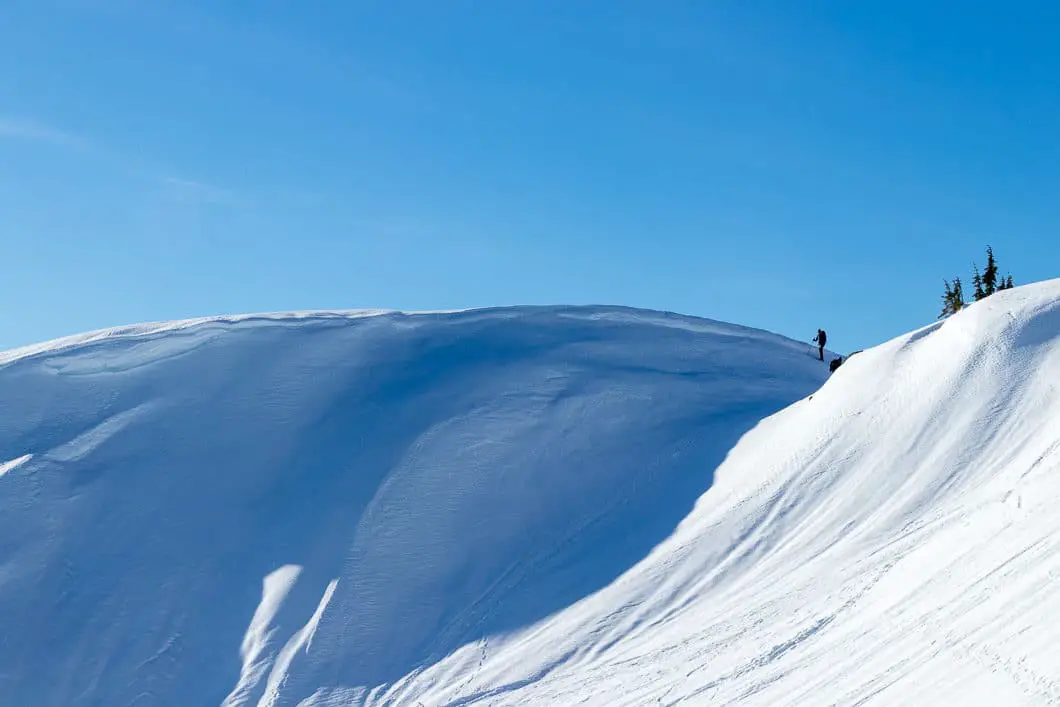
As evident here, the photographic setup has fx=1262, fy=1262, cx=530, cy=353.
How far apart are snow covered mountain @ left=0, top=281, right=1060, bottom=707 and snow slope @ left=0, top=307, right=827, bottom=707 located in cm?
5

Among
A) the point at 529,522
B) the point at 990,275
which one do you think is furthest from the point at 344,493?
the point at 990,275

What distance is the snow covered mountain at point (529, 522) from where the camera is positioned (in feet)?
48.1

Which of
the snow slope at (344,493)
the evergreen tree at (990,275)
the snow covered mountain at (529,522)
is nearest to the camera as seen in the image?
the snow covered mountain at (529,522)

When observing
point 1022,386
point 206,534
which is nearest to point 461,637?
point 206,534

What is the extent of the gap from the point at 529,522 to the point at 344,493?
3203mm

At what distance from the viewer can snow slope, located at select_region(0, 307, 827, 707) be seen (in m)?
17.2

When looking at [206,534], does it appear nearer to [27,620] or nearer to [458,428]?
[27,620]

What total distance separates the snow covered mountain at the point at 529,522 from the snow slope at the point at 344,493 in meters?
0.05

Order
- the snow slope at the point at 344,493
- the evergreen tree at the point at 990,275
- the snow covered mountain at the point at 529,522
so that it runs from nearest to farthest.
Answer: the snow covered mountain at the point at 529,522 → the snow slope at the point at 344,493 → the evergreen tree at the point at 990,275

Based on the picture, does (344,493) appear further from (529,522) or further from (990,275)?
(990,275)

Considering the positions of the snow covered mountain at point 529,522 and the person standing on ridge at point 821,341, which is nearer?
the snow covered mountain at point 529,522

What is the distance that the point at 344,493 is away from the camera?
20.5m

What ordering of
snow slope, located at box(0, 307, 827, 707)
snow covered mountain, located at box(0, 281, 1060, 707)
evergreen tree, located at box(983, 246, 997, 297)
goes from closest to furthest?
snow covered mountain, located at box(0, 281, 1060, 707) < snow slope, located at box(0, 307, 827, 707) < evergreen tree, located at box(983, 246, 997, 297)

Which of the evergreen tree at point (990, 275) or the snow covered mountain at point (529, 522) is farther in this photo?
the evergreen tree at point (990, 275)
